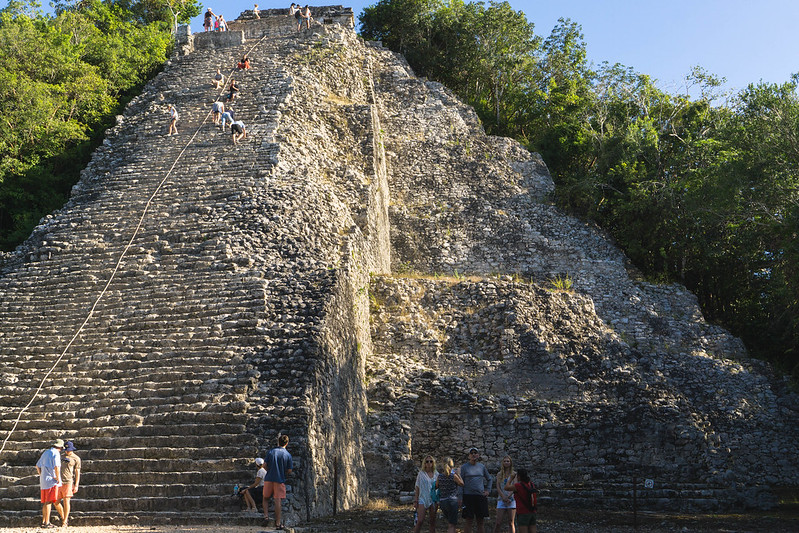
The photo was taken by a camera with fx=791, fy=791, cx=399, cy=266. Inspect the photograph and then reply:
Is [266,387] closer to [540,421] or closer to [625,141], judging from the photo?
[540,421]

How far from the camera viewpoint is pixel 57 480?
942 cm

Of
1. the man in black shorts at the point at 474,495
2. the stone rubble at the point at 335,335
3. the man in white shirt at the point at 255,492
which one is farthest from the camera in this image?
the stone rubble at the point at 335,335

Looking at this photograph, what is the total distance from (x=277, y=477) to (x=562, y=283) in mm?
11566

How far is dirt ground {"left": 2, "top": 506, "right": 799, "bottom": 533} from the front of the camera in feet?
30.6

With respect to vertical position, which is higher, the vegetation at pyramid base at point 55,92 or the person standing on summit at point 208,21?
the person standing on summit at point 208,21

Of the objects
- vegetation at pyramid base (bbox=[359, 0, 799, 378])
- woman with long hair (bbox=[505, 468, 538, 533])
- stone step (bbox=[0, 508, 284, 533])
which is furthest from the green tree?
woman with long hair (bbox=[505, 468, 538, 533])

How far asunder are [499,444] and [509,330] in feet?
8.94

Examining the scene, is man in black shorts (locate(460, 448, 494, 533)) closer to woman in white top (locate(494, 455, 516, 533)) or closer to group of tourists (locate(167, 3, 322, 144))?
woman in white top (locate(494, 455, 516, 533))

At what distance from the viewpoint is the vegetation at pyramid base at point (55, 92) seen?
20.5 metres

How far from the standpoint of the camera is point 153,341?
1288 cm

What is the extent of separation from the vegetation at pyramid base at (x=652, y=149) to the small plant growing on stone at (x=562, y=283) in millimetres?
2746

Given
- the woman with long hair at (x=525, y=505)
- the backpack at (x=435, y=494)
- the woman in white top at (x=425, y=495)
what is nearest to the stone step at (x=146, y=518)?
the woman in white top at (x=425, y=495)

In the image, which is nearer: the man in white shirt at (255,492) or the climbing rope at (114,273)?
the man in white shirt at (255,492)

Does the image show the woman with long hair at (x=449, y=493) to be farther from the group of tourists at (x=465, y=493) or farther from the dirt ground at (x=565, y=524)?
the dirt ground at (x=565, y=524)
